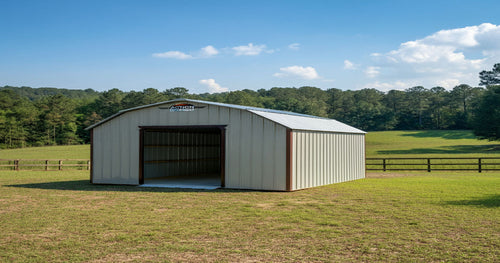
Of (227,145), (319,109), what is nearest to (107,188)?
(227,145)

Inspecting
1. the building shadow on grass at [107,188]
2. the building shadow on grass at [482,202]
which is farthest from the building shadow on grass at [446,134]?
the building shadow on grass at [107,188]

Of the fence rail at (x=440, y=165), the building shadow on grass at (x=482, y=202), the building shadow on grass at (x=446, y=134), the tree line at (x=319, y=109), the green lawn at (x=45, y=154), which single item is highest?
the tree line at (x=319, y=109)

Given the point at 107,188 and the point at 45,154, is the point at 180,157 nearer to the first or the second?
the point at 107,188

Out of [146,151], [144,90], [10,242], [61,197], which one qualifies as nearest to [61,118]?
[144,90]

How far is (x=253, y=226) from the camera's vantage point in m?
9.30

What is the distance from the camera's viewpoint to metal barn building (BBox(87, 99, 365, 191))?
16094mm

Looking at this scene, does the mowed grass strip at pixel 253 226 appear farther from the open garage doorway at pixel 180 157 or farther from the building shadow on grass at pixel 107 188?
the open garage doorway at pixel 180 157

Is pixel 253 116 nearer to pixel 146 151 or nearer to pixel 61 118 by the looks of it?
pixel 146 151

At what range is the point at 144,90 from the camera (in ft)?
299

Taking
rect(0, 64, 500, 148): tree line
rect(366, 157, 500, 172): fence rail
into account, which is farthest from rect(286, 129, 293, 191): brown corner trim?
rect(0, 64, 500, 148): tree line

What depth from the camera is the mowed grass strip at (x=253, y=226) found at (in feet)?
23.3

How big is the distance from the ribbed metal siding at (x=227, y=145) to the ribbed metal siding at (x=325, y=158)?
710 mm

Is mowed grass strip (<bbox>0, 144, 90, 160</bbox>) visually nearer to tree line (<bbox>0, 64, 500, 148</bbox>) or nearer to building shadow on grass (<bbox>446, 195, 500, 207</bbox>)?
tree line (<bbox>0, 64, 500, 148</bbox>)

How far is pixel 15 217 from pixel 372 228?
25.3 feet
